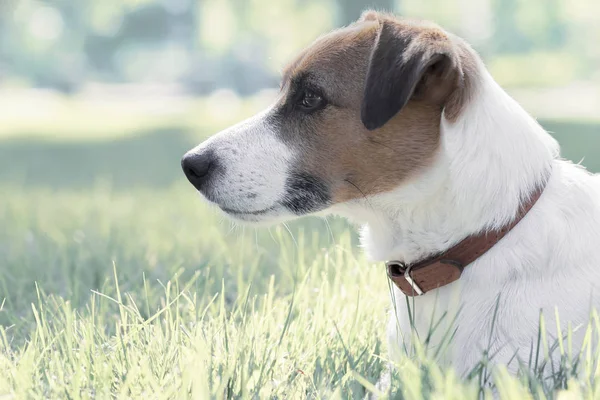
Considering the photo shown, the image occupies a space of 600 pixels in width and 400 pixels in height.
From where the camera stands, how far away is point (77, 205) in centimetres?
738

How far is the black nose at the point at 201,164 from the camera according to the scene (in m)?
3.16

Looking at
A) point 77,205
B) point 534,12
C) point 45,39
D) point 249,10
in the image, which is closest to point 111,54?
point 45,39

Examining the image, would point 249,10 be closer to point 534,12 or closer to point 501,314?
point 534,12

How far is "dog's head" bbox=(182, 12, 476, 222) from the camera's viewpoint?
115 inches

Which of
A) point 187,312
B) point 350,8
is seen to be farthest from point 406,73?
point 350,8

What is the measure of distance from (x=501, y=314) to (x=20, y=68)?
2072 inches

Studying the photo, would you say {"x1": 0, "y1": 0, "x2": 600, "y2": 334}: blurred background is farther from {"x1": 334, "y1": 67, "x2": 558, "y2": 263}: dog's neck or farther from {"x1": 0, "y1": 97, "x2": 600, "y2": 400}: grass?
{"x1": 334, "y1": 67, "x2": 558, "y2": 263}: dog's neck

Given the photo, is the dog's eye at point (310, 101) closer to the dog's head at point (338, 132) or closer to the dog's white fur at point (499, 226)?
the dog's head at point (338, 132)

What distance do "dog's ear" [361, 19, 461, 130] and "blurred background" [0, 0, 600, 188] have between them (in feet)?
2.30

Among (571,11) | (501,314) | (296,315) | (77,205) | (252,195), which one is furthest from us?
(571,11)

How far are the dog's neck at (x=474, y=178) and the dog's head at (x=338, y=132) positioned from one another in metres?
0.06

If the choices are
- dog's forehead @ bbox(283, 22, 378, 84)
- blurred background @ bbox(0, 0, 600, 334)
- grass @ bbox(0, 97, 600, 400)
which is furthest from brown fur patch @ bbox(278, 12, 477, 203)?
grass @ bbox(0, 97, 600, 400)

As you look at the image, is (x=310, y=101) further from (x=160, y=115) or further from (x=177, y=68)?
(x=177, y=68)

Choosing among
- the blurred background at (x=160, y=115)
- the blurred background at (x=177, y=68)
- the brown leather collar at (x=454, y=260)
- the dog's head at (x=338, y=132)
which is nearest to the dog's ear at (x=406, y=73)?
the dog's head at (x=338, y=132)
